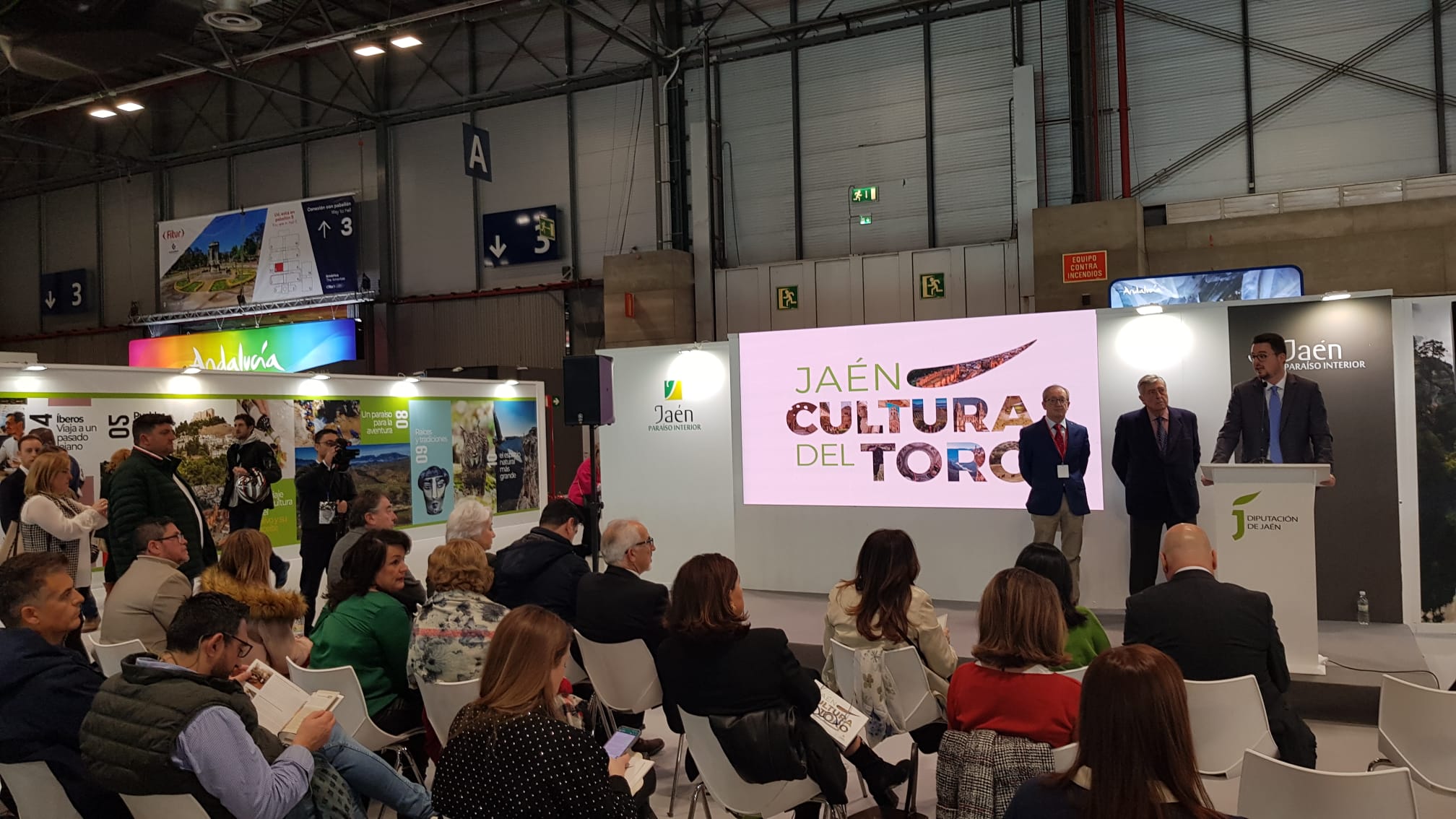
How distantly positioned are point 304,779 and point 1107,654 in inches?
75.4

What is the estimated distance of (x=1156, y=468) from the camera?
5.79m

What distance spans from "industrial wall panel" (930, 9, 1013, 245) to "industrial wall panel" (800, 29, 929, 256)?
21cm

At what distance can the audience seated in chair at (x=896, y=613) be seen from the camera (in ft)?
10.8

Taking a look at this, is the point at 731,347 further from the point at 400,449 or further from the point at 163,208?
the point at 163,208

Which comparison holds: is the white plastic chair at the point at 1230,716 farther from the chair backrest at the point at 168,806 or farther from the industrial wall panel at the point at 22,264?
the industrial wall panel at the point at 22,264

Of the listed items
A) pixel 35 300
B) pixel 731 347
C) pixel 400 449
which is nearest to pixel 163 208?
pixel 35 300

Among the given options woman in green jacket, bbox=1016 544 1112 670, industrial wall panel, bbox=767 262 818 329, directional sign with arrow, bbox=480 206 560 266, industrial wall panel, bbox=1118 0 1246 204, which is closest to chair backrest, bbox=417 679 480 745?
woman in green jacket, bbox=1016 544 1112 670

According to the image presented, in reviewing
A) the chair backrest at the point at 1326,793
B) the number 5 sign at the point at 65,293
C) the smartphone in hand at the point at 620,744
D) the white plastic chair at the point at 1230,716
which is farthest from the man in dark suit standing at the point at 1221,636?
the number 5 sign at the point at 65,293

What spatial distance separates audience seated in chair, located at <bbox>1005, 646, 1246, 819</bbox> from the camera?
1537 millimetres

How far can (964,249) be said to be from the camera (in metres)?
10.7

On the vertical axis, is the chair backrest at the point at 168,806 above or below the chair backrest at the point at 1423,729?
above

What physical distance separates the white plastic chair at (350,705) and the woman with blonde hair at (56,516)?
8.11ft

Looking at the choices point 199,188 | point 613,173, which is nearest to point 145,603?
point 613,173

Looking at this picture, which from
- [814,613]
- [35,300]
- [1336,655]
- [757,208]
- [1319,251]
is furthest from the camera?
[35,300]
